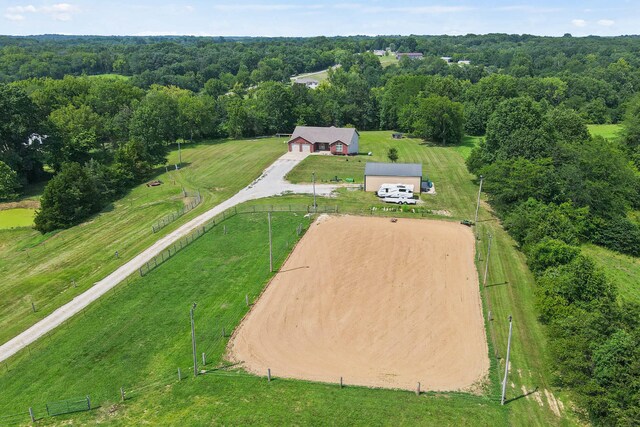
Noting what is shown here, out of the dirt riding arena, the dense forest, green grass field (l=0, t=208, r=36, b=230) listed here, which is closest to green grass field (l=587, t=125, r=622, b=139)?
the dense forest

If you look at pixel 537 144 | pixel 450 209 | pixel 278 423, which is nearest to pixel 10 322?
pixel 278 423

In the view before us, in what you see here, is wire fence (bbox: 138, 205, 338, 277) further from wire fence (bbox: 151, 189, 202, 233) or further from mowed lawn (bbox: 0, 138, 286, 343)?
wire fence (bbox: 151, 189, 202, 233)

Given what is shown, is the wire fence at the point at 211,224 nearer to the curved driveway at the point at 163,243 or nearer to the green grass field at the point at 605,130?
the curved driveway at the point at 163,243

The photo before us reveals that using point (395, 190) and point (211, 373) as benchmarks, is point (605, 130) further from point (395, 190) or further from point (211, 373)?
point (211, 373)

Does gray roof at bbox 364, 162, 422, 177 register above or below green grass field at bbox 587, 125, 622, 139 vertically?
above

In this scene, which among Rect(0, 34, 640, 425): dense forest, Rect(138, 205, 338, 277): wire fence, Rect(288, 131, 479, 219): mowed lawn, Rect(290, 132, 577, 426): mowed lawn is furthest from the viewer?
Result: Rect(288, 131, 479, 219): mowed lawn

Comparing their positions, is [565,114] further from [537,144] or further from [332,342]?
[332,342]
